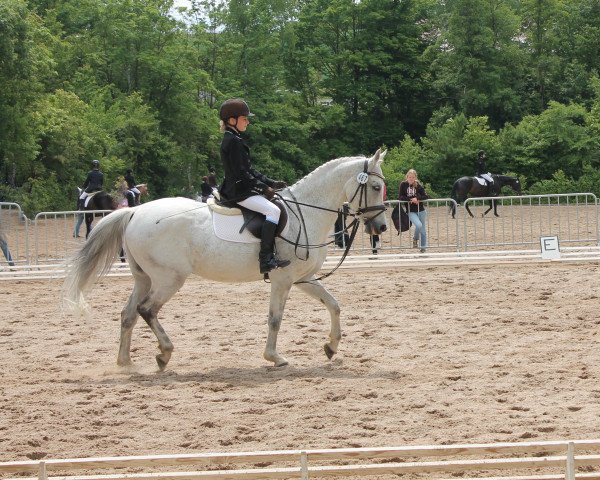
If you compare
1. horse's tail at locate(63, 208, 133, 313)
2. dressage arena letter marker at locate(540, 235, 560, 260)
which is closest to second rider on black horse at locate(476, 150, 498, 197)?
dressage arena letter marker at locate(540, 235, 560, 260)

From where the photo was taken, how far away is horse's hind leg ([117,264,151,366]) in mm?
10953

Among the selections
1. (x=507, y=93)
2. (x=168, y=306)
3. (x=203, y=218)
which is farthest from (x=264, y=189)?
(x=507, y=93)

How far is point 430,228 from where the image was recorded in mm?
27234

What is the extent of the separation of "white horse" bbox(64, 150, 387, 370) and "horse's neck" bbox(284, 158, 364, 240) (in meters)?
0.01

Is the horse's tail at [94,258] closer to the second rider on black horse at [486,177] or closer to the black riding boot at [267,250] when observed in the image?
the black riding boot at [267,250]

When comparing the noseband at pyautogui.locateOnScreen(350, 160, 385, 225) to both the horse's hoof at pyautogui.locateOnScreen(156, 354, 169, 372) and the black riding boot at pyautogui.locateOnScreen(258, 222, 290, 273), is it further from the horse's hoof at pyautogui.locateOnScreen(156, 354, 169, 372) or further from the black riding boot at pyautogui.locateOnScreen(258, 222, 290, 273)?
the horse's hoof at pyautogui.locateOnScreen(156, 354, 169, 372)

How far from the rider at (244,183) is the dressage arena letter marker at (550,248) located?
8.93 meters

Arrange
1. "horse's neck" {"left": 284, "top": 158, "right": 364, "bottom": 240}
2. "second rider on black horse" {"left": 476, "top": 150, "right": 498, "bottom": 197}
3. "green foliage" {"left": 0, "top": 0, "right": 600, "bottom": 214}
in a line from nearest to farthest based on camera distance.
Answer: "horse's neck" {"left": 284, "top": 158, "right": 364, "bottom": 240}
"second rider on black horse" {"left": 476, "top": 150, "right": 498, "bottom": 197}
"green foliage" {"left": 0, "top": 0, "right": 600, "bottom": 214}

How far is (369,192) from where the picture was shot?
439 inches

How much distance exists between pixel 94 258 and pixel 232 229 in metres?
1.47

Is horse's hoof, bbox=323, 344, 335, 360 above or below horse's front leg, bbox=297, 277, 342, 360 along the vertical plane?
below

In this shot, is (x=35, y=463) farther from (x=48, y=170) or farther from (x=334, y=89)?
(x=334, y=89)

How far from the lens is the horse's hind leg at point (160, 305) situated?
10812 millimetres

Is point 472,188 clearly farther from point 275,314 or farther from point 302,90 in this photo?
point 275,314
